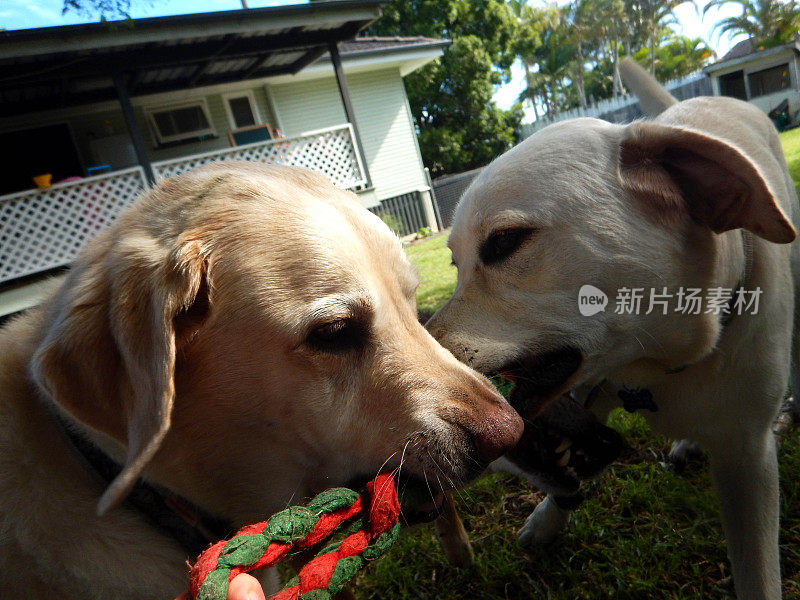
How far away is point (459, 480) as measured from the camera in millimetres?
1634

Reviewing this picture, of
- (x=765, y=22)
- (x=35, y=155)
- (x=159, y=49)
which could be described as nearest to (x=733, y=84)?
(x=765, y=22)

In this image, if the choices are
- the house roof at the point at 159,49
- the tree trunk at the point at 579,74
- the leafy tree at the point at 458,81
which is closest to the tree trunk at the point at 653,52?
the tree trunk at the point at 579,74

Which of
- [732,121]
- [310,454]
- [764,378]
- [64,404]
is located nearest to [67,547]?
[64,404]

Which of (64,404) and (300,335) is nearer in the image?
(64,404)

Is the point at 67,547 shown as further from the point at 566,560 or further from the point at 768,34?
the point at 768,34

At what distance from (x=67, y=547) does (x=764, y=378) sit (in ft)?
8.53

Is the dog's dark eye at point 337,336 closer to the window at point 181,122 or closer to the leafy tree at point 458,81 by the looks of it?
the window at point 181,122

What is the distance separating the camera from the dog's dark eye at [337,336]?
1.67 m

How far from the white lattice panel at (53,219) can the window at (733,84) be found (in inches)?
1540

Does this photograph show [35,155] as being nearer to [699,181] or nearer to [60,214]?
[60,214]

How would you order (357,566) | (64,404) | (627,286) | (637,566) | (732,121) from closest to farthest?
1. (357,566)
2. (64,404)
3. (627,286)
4. (637,566)
5. (732,121)

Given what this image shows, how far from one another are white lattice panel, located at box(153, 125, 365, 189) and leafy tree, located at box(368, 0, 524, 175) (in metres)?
15.4

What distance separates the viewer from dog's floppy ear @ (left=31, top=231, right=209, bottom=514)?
1.40m

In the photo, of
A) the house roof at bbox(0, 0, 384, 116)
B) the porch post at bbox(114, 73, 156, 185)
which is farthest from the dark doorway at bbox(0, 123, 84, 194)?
the porch post at bbox(114, 73, 156, 185)
